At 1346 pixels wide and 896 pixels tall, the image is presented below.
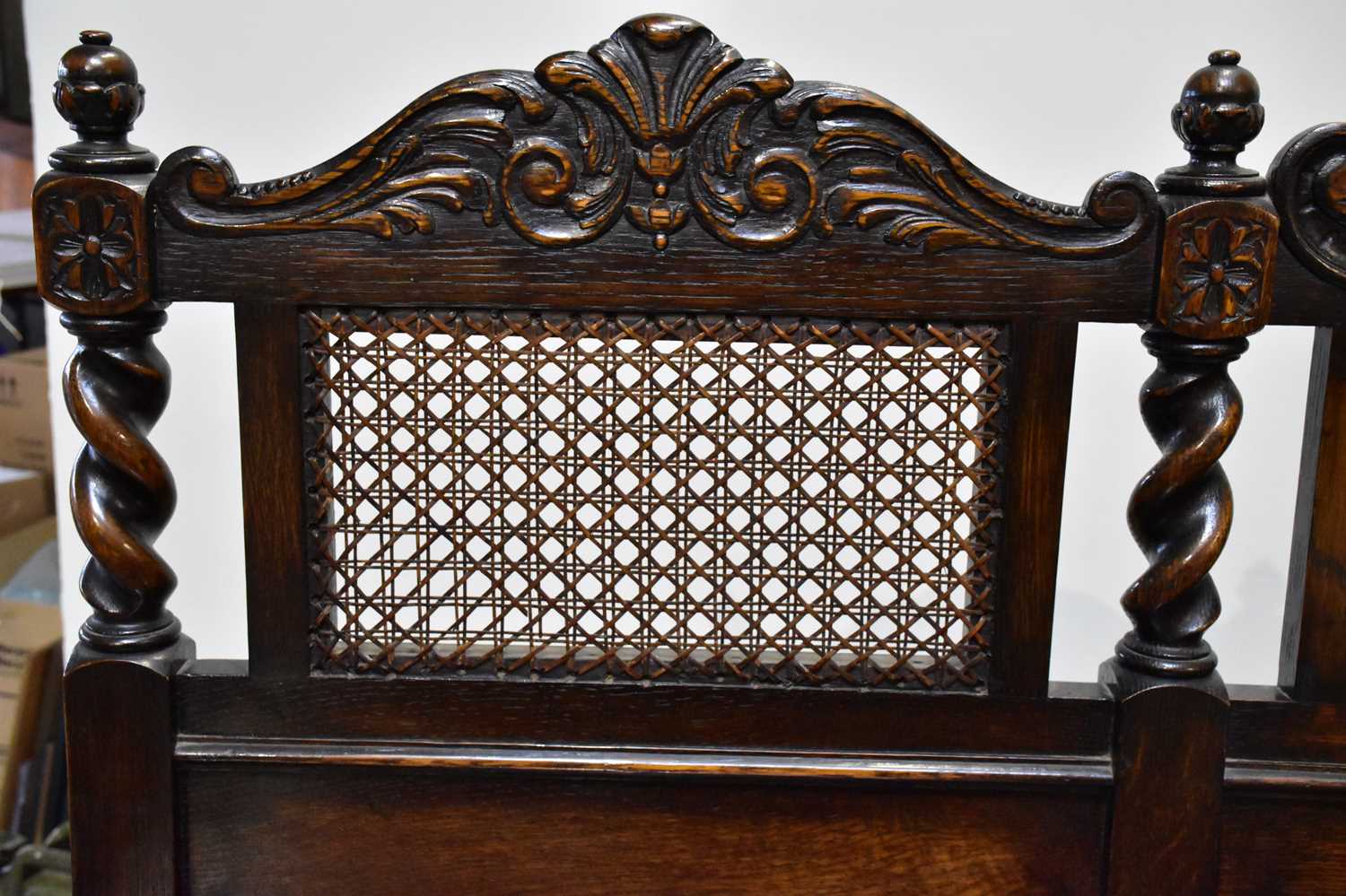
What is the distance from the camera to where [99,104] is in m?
0.89

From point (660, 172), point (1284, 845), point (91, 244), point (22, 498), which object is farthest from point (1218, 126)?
point (22, 498)

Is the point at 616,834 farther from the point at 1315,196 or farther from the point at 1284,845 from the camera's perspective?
the point at 1315,196

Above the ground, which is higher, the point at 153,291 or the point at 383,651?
the point at 153,291

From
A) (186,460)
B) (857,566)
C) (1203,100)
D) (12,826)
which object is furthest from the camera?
(12,826)

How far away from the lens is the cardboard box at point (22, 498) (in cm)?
206

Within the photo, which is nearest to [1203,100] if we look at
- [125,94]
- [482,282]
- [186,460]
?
[482,282]

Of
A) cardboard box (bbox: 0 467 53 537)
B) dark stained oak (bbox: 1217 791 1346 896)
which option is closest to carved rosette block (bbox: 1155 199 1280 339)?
dark stained oak (bbox: 1217 791 1346 896)

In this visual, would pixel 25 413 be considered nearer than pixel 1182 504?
No

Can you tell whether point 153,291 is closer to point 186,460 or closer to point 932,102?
point 186,460

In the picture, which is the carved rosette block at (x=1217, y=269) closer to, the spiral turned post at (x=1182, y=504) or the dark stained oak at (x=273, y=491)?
the spiral turned post at (x=1182, y=504)

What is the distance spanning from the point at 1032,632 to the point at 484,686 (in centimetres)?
41

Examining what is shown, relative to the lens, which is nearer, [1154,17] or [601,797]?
[601,797]

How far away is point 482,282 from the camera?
0.93 m

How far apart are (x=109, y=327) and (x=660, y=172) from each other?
0.40 m
